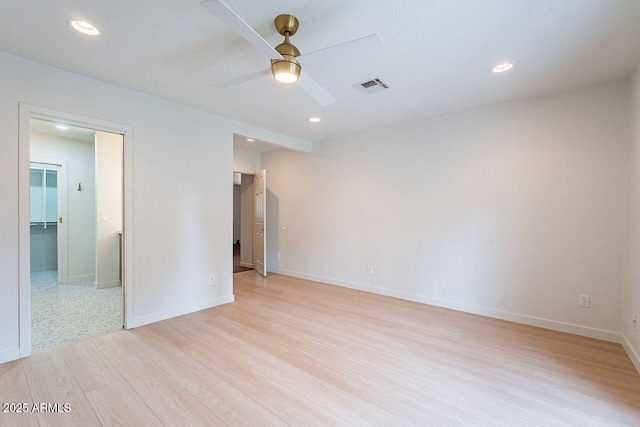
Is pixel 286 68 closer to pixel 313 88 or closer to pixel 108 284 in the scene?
pixel 313 88

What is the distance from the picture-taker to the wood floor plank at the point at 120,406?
1.67m

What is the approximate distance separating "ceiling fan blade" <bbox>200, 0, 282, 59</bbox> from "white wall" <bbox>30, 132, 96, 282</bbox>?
524cm

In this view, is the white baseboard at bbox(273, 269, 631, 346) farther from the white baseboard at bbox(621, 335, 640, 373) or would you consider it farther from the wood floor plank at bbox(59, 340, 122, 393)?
the wood floor plank at bbox(59, 340, 122, 393)

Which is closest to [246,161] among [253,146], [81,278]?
[253,146]

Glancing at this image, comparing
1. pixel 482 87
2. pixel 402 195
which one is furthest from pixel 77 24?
pixel 402 195

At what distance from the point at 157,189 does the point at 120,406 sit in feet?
7.13

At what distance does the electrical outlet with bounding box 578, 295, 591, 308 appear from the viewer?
2.89m

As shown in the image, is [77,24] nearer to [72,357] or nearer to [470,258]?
[72,357]

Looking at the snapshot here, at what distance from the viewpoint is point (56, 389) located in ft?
6.45

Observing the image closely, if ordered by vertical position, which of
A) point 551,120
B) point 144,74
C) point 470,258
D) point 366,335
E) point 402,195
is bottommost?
point 366,335

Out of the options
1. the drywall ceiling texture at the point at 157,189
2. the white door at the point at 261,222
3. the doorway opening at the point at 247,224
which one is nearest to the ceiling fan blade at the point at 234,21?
the drywall ceiling texture at the point at 157,189

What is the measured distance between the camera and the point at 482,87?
2896 millimetres

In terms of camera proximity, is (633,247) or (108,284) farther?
(108,284)

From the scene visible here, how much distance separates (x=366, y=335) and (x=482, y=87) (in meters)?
2.85
